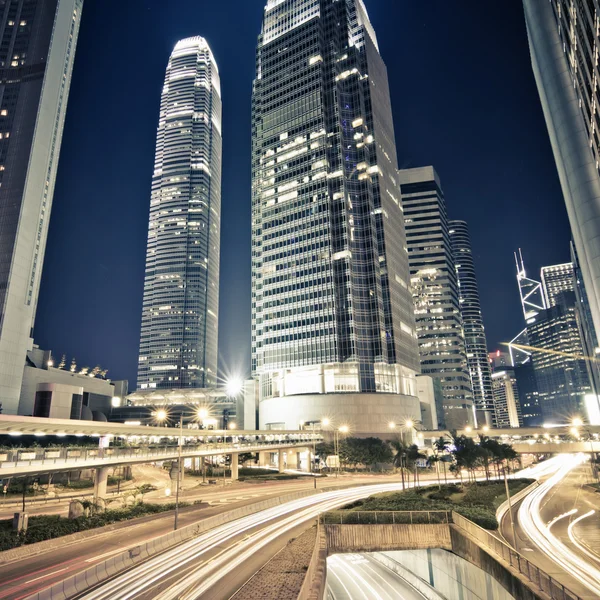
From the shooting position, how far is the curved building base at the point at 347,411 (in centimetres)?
13112

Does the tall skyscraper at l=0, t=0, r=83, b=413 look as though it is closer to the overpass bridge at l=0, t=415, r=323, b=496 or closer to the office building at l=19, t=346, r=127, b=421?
the office building at l=19, t=346, r=127, b=421

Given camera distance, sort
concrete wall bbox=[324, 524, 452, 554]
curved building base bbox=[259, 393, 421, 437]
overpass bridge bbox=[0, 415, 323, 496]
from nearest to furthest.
Result: overpass bridge bbox=[0, 415, 323, 496]
concrete wall bbox=[324, 524, 452, 554]
curved building base bbox=[259, 393, 421, 437]

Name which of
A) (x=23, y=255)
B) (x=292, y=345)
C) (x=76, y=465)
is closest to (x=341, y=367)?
(x=292, y=345)

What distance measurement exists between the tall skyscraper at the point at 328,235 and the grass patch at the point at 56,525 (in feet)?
298

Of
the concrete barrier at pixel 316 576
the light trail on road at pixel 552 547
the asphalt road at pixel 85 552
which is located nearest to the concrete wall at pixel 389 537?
the concrete barrier at pixel 316 576

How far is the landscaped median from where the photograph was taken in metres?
39.6

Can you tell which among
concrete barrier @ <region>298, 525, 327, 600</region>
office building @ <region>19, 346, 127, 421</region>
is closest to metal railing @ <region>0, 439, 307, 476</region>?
concrete barrier @ <region>298, 525, 327, 600</region>

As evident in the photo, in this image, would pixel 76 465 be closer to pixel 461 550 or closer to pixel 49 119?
pixel 461 550

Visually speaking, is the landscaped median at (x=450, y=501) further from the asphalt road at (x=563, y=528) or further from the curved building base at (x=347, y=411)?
the curved building base at (x=347, y=411)

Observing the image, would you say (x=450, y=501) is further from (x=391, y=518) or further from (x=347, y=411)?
(x=347, y=411)

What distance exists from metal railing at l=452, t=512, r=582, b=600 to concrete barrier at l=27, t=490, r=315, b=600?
22007mm

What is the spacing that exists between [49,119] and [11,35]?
112 feet

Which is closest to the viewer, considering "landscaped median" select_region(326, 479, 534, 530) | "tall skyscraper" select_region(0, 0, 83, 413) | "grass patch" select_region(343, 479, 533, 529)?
"landscaped median" select_region(326, 479, 534, 530)

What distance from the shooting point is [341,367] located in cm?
14012
